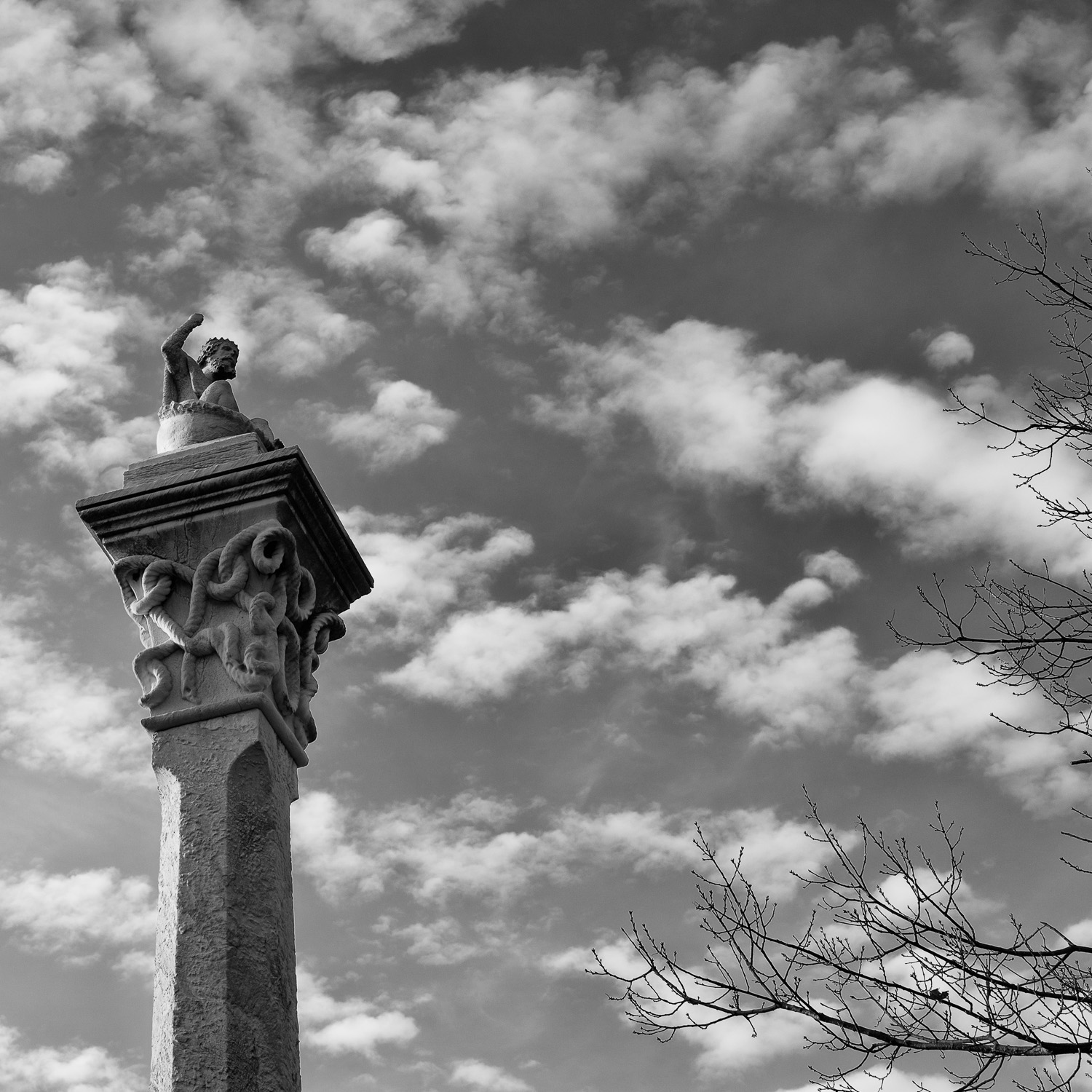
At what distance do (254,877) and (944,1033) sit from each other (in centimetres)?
303

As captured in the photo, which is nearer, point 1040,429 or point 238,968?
point 238,968

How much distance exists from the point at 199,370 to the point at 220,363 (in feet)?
0.39

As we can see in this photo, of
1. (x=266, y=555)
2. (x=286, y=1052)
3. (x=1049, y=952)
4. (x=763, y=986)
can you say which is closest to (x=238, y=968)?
(x=286, y=1052)

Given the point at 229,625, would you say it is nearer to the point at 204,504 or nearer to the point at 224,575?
the point at 224,575

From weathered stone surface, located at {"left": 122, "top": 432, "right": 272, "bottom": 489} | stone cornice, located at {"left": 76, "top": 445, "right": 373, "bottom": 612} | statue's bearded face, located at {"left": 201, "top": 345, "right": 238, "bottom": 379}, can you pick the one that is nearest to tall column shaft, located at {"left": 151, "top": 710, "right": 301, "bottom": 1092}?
stone cornice, located at {"left": 76, "top": 445, "right": 373, "bottom": 612}

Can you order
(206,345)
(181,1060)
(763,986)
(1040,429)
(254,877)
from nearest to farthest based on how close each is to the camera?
(181,1060) < (254,877) < (763,986) < (1040,429) < (206,345)

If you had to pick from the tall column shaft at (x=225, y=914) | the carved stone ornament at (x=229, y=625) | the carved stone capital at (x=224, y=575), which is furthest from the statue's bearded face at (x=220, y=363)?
the tall column shaft at (x=225, y=914)

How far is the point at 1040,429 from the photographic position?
7148mm

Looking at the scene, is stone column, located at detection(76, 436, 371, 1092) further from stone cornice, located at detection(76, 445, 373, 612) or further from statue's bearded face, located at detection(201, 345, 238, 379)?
statue's bearded face, located at detection(201, 345, 238, 379)

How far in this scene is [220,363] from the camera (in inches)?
302

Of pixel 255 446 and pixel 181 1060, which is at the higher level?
pixel 255 446

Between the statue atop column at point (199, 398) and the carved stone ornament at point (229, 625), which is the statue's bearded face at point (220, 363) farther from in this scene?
the carved stone ornament at point (229, 625)

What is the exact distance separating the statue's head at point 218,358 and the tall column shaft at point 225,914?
233 cm

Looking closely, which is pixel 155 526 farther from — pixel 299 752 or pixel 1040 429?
pixel 1040 429
